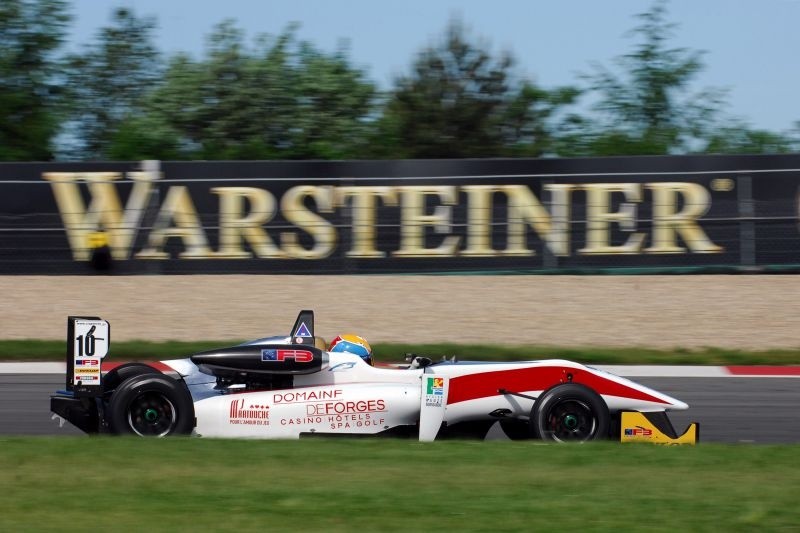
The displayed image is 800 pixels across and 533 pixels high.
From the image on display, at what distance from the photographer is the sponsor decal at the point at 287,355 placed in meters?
8.27

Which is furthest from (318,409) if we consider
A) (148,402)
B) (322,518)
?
(322,518)

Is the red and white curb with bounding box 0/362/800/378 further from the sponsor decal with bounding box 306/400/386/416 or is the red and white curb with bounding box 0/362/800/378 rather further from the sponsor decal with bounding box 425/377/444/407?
the sponsor decal with bounding box 306/400/386/416

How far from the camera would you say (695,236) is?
17.9 metres

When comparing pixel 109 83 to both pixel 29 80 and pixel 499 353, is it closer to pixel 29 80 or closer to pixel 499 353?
pixel 29 80

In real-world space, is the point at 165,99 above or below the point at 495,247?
above

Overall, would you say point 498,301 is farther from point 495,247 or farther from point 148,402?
point 148,402

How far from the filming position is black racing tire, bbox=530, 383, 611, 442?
8039 millimetres

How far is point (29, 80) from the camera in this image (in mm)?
32062

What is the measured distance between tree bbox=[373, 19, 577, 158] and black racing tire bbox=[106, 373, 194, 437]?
68.4 ft

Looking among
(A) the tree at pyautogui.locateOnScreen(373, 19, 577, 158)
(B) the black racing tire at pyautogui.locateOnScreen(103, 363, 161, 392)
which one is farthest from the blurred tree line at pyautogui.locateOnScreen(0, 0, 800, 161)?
(B) the black racing tire at pyautogui.locateOnScreen(103, 363, 161, 392)

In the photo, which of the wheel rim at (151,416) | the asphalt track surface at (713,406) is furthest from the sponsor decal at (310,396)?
the asphalt track surface at (713,406)

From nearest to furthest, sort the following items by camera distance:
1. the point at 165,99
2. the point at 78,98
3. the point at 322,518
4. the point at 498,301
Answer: the point at 322,518 < the point at 498,301 < the point at 165,99 < the point at 78,98

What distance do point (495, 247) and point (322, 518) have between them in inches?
498

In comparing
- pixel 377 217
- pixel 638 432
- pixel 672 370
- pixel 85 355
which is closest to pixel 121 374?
pixel 85 355
